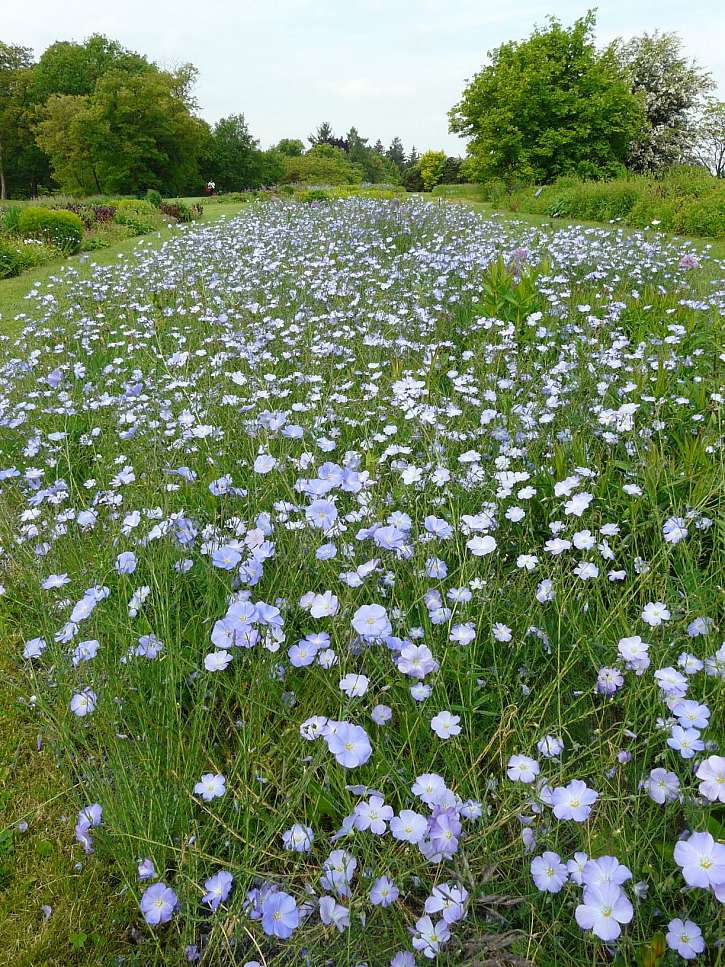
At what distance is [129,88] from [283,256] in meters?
32.3

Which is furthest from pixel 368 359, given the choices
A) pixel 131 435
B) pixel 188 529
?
pixel 188 529

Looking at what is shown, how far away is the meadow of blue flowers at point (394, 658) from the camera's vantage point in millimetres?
1114

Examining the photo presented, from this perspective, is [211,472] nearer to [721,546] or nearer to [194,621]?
[194,621]

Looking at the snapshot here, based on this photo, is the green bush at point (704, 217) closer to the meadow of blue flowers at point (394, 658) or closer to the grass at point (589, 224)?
the grass at point (589, 224)

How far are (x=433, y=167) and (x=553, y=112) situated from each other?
2250cm

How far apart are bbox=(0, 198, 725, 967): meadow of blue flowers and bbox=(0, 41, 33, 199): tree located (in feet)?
146

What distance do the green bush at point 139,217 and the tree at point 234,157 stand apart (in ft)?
103

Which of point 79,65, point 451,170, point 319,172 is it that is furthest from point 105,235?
point 79,65

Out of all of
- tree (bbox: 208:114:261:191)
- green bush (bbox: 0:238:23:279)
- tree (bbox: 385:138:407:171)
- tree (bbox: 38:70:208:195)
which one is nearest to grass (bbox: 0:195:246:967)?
green bush (bbox: 0:238:23:279)

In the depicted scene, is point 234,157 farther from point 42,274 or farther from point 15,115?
point 42,274

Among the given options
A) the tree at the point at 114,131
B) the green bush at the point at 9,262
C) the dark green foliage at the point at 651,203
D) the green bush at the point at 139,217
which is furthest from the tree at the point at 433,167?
the green bush at the point at 9,262

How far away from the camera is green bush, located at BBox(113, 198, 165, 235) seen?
13.4 meters

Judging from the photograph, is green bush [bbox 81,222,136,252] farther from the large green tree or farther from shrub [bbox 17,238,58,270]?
the large green tree

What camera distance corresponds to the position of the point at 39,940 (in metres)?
1.26
